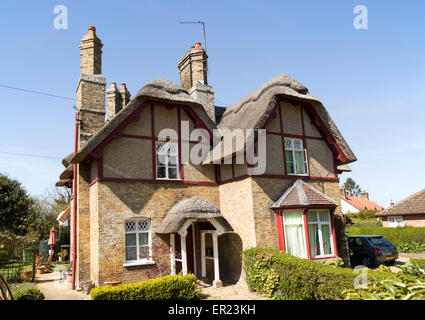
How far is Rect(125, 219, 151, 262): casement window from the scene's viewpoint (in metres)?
11.7

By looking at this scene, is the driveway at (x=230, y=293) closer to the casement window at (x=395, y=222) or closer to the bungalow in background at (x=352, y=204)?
the casement window at (x=395, y=222)

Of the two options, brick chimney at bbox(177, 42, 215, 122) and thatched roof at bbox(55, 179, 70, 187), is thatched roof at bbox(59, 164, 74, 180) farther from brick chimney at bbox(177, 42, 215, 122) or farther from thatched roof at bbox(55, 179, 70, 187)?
brick chimney at bbox(177, 42, 215, 122)

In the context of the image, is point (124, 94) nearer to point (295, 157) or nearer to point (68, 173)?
point (68, 173)

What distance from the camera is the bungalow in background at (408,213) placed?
24.4m

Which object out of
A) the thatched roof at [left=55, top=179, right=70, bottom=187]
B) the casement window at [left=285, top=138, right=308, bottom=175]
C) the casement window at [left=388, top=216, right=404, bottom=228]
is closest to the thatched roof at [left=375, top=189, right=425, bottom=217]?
the casement window at [left=388, top=216, right=404, bottom=228]

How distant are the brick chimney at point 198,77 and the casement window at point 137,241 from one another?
6447 mm

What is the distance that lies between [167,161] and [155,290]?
5383 mm

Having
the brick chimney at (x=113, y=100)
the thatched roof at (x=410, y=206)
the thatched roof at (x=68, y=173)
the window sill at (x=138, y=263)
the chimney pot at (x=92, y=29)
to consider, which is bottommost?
the window sill at (x=138, y=263)

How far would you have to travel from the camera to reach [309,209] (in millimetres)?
12539

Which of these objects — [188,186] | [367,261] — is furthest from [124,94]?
[367,261]

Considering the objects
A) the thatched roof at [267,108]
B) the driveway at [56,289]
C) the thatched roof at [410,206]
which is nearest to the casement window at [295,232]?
the thatched roof at [267,108]

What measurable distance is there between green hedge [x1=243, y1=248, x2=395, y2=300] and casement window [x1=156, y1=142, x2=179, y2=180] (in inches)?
175
